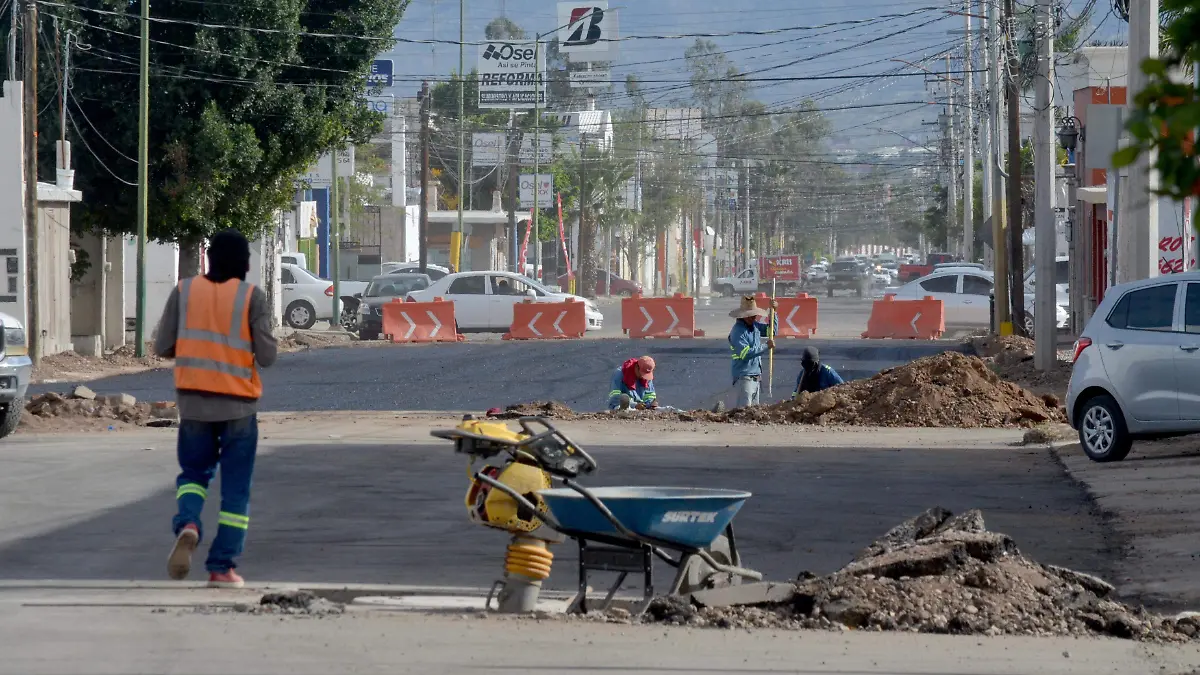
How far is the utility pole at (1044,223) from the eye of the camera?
2616 cm

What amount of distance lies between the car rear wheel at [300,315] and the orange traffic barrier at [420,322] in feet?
25.3

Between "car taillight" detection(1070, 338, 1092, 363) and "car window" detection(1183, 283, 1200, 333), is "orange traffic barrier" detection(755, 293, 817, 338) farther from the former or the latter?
"car window" detection(1183, 283, 1200, 333)

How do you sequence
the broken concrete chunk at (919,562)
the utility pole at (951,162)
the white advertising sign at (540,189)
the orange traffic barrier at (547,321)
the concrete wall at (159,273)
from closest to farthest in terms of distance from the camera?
the broken concrete chunk at (919,562), the orange traffic barrier at (547,321), the concrete wall at (159,273), the white advertising sign at (540,189), the utility pole at (951,162)

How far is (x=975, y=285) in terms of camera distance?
4062 centimetres

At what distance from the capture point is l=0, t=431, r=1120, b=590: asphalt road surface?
31.7 ft

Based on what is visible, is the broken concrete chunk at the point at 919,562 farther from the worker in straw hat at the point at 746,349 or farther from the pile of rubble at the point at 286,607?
the worker in straw hat at the point at 746,349

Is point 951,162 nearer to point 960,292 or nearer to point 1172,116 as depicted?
point 960,292

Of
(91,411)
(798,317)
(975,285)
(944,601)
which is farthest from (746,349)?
(975,285)

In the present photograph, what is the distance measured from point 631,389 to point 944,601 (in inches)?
489

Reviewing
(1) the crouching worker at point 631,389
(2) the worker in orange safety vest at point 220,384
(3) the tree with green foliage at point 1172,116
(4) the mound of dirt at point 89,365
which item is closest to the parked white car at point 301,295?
(4) the mound of dirt at point 89,365

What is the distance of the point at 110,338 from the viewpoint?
3453cm

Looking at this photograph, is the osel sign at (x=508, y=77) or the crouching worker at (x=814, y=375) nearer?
the crouching worker at (x=814, y=375)

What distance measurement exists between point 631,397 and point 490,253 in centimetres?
6808

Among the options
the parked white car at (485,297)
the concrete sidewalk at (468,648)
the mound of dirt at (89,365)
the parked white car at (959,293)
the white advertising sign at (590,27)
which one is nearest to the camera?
the concrete sidewalk at (468,648)
